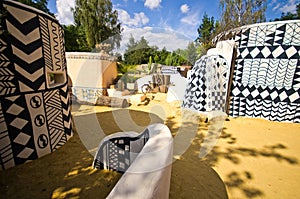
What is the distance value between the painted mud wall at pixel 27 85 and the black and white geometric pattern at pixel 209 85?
433 centimetres

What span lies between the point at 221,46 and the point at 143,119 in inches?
161

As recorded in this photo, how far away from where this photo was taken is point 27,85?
104 inches

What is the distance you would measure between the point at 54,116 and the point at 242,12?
21334 mm

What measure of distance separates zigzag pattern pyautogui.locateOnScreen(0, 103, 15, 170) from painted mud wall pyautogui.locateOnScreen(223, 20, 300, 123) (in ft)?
21.2

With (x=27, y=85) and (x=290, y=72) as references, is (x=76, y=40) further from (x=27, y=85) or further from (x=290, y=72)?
(x=290, y=72)

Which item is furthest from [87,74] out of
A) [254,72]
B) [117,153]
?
[254,72]

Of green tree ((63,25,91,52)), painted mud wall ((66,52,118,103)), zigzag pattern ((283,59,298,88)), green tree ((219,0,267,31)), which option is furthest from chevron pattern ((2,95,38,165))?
green tree ((219,0,267,31))

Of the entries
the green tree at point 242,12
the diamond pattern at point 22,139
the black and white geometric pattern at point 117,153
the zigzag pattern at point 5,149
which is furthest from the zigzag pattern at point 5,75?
the green tree at point 242,12

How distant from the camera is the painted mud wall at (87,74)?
7.91 meters

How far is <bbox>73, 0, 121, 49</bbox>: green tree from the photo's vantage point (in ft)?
57.3

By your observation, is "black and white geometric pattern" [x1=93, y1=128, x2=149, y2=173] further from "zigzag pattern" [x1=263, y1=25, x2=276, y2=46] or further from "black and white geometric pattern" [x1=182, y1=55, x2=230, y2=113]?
"zigzag pattern" [x1=263, y1=25, x2=276, y2=46]

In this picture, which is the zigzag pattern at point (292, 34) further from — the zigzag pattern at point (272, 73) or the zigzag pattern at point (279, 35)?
the zigzag pattern at point (272, 73)

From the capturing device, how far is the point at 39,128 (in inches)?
114

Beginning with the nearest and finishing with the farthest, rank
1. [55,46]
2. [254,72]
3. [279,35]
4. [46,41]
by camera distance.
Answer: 1. [46,41]
2. [55,46]
3. [279,35]
4. [254,72]
